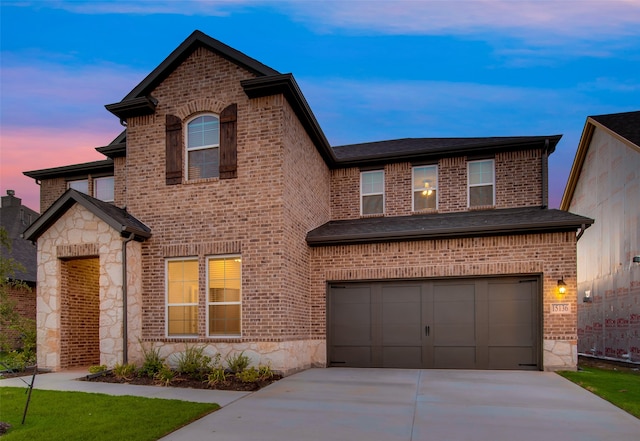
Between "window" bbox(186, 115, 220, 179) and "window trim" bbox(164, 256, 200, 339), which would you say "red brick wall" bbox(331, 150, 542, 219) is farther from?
"window trim" bbox(164, 256, 200, 339)

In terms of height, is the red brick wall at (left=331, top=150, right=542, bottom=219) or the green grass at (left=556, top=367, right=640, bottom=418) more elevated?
the red brick wall at (left=331, top=150, right=542, bottom=219)

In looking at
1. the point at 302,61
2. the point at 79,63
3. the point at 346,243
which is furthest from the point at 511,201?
the point at 302,61

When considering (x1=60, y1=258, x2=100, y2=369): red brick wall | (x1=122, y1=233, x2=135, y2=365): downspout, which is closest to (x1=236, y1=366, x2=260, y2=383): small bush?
(x1=122, y1=233, x2=135, y2=365): downspout

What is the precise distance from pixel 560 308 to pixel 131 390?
A: 9989 mm

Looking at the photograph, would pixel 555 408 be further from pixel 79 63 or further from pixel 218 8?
pixel 79 63

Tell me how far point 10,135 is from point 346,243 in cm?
1070

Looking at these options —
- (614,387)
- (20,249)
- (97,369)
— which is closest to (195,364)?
(97,369)

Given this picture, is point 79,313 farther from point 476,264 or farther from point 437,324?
point 476,264

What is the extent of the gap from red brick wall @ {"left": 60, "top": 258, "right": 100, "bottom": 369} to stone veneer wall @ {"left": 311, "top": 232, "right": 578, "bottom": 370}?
602 centimetres

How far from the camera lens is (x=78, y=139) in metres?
18.5

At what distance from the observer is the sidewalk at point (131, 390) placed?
821 centimetres

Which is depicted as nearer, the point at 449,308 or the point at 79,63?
the point at 449,308

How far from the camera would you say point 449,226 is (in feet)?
40.6

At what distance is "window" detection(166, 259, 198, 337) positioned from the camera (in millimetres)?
11328
